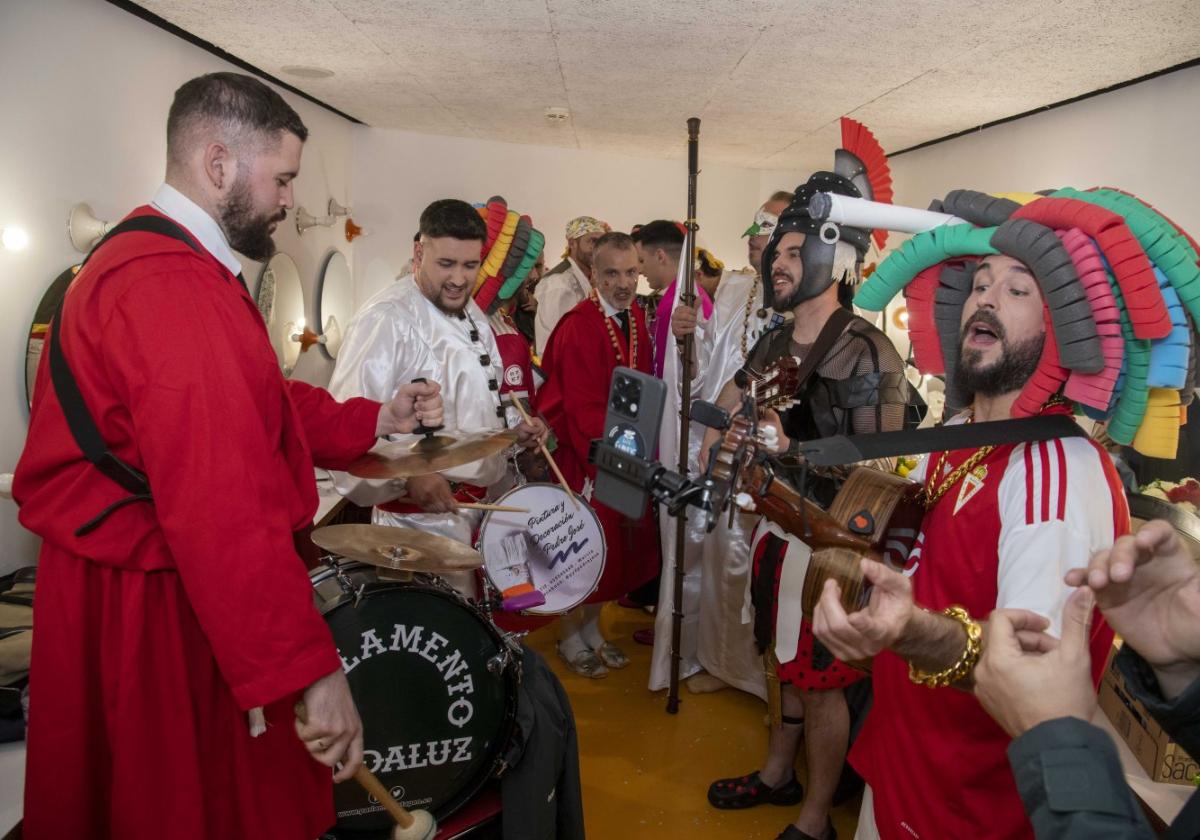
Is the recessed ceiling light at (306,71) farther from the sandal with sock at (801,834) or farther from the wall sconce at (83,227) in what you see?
the sandal with sock at (801,834)

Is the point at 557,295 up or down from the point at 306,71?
down

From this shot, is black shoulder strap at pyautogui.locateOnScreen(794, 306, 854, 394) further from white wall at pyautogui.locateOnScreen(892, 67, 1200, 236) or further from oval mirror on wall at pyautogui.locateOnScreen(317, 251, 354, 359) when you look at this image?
oval mirror on wall at pyautogui.locateOnScreen(317, 251, 354, 359)

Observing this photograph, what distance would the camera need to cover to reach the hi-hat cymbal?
77.7 inches

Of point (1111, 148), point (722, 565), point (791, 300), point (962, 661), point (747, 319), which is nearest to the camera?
point (962, 661)

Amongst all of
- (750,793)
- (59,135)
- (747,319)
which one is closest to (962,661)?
(750,793)

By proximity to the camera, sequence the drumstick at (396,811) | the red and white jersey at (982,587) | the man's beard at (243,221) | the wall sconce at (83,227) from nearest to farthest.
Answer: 1. the red and white jersey at (982,587)
2. the drumstick at (396,811)
3. the man's beard at (243,221)
4. the wall sconce at (83,227)

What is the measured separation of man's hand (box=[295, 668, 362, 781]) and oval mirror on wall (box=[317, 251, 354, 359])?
494cm

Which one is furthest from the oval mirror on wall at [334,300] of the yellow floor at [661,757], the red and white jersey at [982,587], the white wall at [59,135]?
the red and white jersey at [982,587]

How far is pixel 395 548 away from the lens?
2068 millimetres

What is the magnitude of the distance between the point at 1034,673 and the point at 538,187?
7.59m

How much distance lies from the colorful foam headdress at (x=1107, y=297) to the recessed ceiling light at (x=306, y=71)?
4340mm

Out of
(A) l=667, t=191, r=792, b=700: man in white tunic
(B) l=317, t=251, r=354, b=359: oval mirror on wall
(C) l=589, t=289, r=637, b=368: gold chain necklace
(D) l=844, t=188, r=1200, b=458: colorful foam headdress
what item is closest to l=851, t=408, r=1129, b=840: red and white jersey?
(D) l=844, t=188, r=1200, b=458: colorful foam headdress

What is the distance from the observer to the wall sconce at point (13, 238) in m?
2.73

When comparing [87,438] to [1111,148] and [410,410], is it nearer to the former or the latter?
[410,410]
